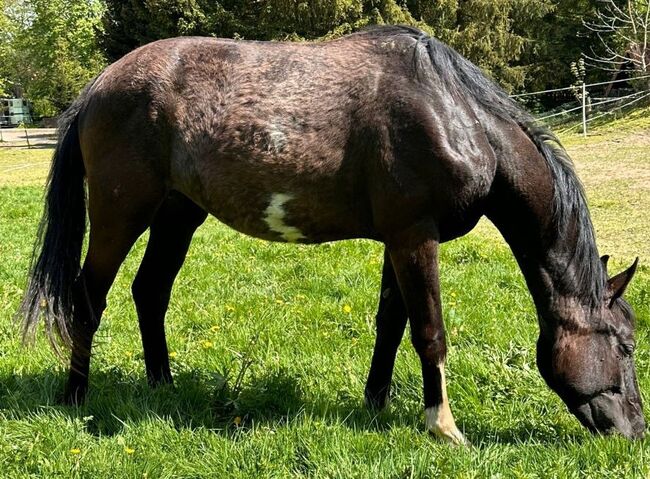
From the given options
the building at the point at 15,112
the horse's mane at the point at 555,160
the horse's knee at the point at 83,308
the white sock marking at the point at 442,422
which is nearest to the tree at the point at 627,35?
the horse's mane at the point at 555,160

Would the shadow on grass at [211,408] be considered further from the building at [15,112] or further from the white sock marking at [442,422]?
the building at [15,112]

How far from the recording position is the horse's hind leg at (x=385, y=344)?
3428 millimetres

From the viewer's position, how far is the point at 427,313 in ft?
9.72

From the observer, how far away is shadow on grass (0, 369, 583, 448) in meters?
3.15

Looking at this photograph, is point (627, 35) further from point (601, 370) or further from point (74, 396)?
point (74, 396)

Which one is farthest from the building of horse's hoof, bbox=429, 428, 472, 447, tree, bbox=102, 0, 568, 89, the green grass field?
horse's hoof, bbox=429, 428, 472, 447

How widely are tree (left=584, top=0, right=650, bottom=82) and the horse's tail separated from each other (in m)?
20.1

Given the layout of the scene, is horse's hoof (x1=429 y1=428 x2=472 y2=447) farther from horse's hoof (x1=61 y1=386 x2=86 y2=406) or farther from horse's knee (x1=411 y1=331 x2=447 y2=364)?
horse's hoof (x1=61 y1=386 x2=86 y2=406)

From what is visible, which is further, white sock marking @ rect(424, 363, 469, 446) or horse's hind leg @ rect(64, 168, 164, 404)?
horse's hind leg @ rect(64, 168, 164, 404)

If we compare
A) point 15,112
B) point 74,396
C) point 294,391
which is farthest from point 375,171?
point 15,112

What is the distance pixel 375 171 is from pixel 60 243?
1.76 metres

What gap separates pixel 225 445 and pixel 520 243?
1.66 metres

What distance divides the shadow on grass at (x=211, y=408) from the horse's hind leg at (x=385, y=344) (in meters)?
0.09

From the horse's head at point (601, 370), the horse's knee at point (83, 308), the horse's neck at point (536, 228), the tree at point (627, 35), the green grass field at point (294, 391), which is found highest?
the tree at point (627, 35)
